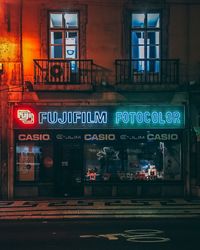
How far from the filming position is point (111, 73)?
1842cm

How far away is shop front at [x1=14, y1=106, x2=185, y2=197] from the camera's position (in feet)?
59.9

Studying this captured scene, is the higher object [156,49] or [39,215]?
[156,49]

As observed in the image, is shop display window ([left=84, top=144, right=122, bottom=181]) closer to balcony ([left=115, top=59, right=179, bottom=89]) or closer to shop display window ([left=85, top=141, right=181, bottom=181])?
shop display window ([left=85, top=141, right=181, bottom=181])

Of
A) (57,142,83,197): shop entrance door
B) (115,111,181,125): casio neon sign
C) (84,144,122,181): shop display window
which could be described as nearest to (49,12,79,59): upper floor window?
(115,111,181,125): casio neon sign

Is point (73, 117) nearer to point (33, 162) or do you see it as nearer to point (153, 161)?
point (33, 162)

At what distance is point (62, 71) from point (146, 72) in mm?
3044

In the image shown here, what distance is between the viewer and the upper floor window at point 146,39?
18.5 metres

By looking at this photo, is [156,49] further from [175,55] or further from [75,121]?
[75,121]

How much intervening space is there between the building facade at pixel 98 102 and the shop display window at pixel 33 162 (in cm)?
4

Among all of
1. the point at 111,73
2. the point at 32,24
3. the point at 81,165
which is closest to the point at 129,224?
the point at 81,165

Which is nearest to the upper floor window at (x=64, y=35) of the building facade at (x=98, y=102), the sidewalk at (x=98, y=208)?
the building facade at (x=98, y=102)

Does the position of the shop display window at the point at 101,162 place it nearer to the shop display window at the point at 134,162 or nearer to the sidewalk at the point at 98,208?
the shop display window at the point at 134,162

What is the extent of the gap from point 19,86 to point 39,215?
5595mm

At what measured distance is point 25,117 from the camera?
59.8ft
